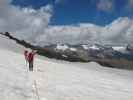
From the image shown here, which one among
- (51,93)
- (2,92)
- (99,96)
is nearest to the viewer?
(2,92)

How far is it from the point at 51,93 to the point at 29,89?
1.62 metres

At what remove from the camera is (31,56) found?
35.3 m

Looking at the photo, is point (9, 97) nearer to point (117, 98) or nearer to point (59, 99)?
point (59, 99)

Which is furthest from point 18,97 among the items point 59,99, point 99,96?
point 99,96

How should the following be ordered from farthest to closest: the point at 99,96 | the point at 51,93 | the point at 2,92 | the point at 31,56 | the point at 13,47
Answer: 1. the point at 13,47
2. the point at 31,56
3. the point at 99,96
4. the point at 51,93
5. the point at 2,92

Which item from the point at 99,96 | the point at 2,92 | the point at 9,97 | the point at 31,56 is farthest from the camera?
the point at 31,56

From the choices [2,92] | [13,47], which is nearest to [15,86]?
[2,92]

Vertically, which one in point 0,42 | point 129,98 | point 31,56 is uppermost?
point 0,42

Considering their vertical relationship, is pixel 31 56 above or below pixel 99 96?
above

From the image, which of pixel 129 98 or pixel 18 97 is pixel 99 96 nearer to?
pixel 129 98

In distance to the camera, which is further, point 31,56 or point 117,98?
point 31,56

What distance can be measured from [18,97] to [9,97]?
21.2 inches

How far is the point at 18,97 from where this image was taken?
16.8 meters

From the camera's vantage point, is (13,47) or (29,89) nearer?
(29,89)
